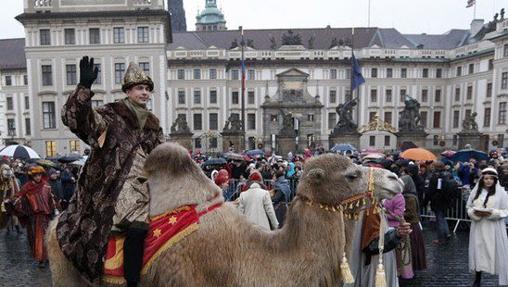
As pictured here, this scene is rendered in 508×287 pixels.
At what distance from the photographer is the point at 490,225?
640 cm

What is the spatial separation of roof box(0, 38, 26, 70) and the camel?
233 feet

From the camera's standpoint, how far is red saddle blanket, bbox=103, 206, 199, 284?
2572 mm

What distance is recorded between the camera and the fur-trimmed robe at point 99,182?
2.67 metres

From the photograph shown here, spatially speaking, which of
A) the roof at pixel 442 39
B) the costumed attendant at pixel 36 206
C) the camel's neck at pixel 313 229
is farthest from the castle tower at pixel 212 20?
the camel's neck at pixel 313 229

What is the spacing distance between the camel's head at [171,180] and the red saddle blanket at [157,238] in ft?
0.22

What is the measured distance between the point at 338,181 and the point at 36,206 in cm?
748

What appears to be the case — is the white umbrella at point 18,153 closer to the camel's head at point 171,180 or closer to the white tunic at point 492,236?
the camel's head at point 171,180

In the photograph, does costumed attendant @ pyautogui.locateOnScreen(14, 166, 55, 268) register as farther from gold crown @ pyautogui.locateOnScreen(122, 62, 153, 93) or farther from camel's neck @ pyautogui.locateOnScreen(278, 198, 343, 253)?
camel's neck @ pyautogui.locateOnScreen(278, 198, 343, 253)

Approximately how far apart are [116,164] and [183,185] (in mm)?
496

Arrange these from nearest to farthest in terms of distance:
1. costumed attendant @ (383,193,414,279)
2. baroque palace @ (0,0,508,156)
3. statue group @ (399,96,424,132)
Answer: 1. costumed attendant @ (383,193,414,279)
2. statue group @ (399,96,424,132)
3. baroque palace @ (0,0,508,156)

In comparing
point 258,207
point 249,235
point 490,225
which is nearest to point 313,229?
point 249,235

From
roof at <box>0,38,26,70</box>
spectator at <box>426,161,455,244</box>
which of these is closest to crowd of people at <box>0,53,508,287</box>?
spectator at <box>426,161,455,244</box>

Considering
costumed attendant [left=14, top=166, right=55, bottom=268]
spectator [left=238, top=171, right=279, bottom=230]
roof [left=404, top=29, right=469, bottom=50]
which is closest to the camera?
spectator [left=238, top=171, right=279, bottom=230]

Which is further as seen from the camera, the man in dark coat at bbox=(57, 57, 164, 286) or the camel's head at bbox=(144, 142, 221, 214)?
the camel's head at bbox=(144, 142, 221, 214)
